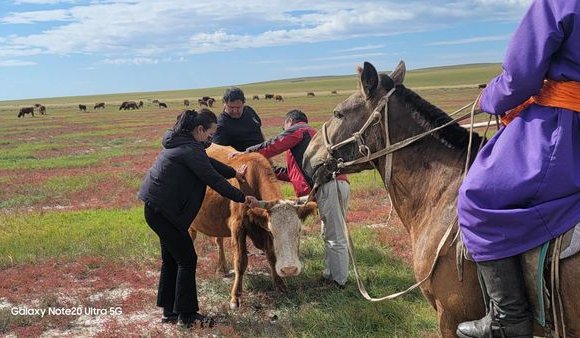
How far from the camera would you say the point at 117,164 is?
901 inches

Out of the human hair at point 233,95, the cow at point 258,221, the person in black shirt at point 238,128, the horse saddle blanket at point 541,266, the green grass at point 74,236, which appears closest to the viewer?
the horse saddle blanket at point 541,266

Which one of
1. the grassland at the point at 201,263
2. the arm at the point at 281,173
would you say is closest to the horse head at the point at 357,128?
the grassland at the point at 201,263

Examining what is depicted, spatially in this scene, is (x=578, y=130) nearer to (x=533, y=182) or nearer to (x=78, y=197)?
(x=533, y=182)

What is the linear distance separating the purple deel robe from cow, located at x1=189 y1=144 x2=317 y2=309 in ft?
11.0

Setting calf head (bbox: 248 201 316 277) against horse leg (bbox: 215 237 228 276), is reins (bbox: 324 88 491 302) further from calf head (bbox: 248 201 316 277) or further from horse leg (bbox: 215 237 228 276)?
horse leg (bbox: 215 237 228 276)

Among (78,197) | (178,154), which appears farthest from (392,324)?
(78,197)

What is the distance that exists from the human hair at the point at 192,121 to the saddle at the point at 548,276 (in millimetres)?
4319

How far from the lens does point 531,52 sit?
2740mm

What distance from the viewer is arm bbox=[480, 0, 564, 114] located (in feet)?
8.79

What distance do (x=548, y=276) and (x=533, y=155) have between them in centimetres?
74

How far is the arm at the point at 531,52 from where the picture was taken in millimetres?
2680

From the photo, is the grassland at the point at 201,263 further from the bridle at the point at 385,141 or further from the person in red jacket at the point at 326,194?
the bridle at the point at 385,141

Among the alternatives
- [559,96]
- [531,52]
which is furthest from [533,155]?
[531,52]

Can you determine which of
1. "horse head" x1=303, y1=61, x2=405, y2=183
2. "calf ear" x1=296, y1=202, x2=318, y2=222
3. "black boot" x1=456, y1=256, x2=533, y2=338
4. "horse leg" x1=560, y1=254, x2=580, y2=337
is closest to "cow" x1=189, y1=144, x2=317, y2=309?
"calf ear" x1=296, y1=202, x2=318, y2=222
